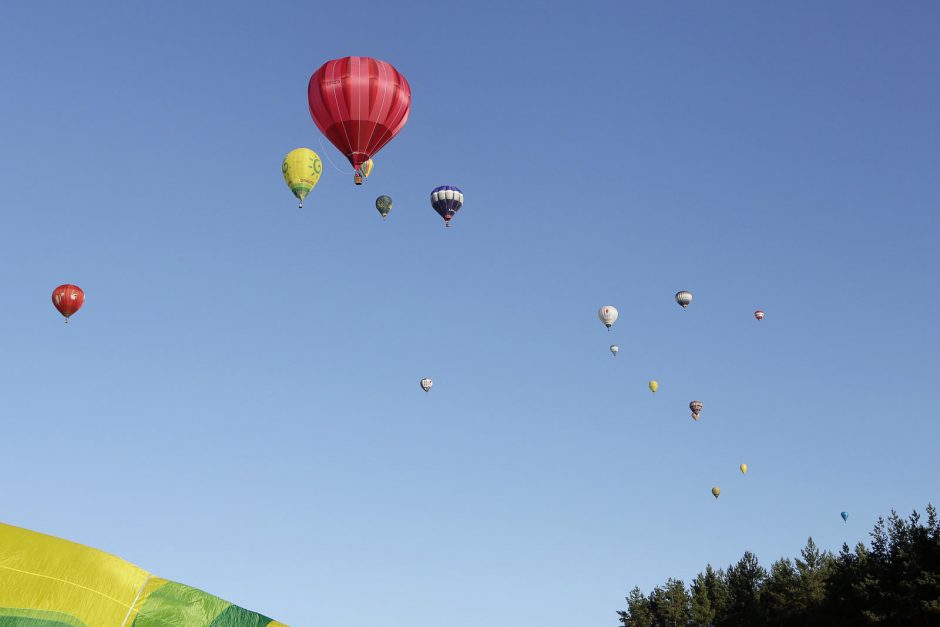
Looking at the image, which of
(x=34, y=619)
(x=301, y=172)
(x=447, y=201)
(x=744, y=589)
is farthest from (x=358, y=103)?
(x=744, y=589)

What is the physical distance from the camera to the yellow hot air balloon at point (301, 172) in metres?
52.2

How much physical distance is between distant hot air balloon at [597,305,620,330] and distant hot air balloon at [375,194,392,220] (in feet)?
80.8

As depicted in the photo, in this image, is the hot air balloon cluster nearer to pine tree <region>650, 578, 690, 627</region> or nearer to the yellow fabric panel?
pine tree <region>650, 578, 690, 627</region>

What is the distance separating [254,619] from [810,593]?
7803 centimetres

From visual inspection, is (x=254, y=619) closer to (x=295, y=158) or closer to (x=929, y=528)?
(x=295, y=158)

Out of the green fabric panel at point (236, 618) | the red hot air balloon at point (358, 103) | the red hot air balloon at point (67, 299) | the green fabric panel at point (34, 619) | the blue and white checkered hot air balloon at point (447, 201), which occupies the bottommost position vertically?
the green fabric panel at point (34, 619)

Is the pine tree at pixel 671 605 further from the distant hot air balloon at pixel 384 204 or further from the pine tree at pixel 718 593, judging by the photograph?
the distant hot air balloon at pixel 384 204

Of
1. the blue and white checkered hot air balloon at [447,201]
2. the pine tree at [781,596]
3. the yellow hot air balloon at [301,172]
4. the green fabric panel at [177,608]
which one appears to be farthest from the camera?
the pine tree at [781,596]

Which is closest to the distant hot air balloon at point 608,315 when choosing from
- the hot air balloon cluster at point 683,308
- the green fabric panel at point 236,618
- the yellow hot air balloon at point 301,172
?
the hot air balloon cluster at point 683,308

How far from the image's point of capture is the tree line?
5378 centimetres

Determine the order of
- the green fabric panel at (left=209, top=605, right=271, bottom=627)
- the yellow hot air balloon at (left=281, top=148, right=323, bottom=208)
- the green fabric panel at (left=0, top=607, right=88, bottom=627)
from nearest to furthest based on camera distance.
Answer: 1. the green fabric panel at (left=0, top=607, right=88, bottom=627)
2. the green fabric panel at (left=209, top=605, right=271, bottom=627)
3. the yellow hot air balloon at (left=281, top=148, right=323, bottom=208)

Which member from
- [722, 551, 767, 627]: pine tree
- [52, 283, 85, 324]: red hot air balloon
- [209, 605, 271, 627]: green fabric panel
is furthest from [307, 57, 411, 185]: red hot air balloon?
[722, 551, 767, 627]: pine tree

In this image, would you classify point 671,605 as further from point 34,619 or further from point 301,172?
point 34,619

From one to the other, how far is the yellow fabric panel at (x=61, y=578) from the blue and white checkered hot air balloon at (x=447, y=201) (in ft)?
197
